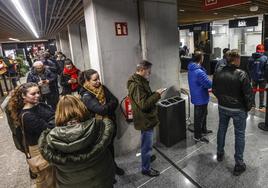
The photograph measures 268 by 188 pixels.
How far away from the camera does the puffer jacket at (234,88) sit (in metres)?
2.38

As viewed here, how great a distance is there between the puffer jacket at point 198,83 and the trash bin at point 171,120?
0.88 feet

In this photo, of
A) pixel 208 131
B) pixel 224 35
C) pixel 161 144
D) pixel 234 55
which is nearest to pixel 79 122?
pixel 234 55

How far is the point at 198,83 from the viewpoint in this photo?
3248mm

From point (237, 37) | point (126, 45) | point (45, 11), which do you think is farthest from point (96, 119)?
point (237, 37)

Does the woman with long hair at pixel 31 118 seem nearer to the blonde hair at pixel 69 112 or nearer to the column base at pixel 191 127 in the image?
the blonde hair at pixel 69 112

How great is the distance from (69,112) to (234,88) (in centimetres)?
196

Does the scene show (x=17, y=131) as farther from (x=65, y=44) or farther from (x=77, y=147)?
(x=65, y=44)

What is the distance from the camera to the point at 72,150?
134 cm

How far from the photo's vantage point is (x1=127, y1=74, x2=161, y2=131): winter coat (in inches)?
93.0

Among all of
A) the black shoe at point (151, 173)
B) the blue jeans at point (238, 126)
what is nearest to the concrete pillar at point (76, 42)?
the black shoe at point (151, 173)

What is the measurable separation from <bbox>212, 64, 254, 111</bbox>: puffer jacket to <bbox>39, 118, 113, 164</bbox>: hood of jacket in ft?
5.80

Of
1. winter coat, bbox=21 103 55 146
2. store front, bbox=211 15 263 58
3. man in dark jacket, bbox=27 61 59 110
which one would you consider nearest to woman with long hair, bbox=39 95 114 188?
winter coat, bbox=21 103 55 146

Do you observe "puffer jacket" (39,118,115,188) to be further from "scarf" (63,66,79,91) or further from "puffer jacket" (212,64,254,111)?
"scarf" (63,66,79,91)

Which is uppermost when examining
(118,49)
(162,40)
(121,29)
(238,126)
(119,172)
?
(121,29)
